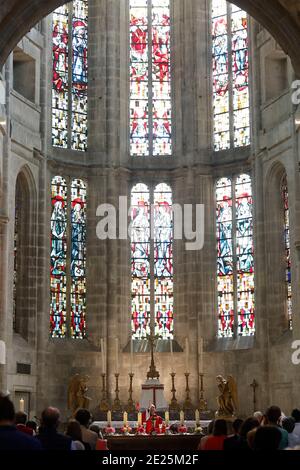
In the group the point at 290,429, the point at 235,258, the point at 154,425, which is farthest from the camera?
the point at 235,258

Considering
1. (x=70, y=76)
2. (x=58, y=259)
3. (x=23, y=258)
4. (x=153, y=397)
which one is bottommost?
(x=153, y=397)

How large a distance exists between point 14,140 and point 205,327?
7.50m

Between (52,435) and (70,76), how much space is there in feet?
71.6

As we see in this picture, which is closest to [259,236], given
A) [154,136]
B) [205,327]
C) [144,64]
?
[205,327]

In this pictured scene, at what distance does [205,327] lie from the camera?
88.0 feet

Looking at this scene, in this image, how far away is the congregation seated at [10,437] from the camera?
5.45 m

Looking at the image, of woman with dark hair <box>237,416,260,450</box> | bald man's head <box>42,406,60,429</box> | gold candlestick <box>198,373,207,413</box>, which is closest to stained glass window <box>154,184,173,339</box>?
gold candlestick <box>198,373,207,413</box>

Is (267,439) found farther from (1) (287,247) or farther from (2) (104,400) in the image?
(1) (287,247)

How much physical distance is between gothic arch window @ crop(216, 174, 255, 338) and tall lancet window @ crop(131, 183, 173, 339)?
152 cm

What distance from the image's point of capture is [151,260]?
28.0m

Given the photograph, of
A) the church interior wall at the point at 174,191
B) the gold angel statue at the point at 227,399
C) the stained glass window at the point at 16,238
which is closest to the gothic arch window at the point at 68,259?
the church interior wall at the point at 174,191

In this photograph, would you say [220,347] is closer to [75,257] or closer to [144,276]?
[144,276]

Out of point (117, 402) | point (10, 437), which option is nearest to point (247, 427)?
point (10, 437)
